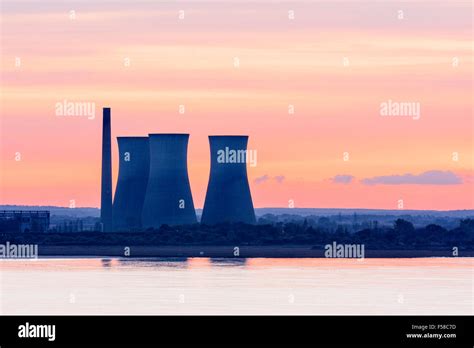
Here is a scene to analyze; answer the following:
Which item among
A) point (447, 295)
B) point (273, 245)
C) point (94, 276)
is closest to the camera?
point (447, 295)

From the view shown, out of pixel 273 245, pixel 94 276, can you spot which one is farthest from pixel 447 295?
pixel 273 245

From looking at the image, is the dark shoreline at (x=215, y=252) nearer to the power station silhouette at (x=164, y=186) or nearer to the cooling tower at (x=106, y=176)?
the power station silhouette at (x=164, y=186)

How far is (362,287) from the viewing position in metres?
52.8

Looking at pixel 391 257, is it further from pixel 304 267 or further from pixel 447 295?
pixel 447 295

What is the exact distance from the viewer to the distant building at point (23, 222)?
102m

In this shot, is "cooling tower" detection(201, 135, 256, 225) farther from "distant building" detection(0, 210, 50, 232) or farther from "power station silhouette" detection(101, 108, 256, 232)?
"distant building" detection(0, 210, 50, 232)

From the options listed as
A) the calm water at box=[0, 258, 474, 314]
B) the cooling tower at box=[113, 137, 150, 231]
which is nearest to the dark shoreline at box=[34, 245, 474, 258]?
the cooling tower at box=[113, 137, 150, 231]

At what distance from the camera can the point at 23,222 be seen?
10294cm

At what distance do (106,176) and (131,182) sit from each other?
202 centimetres
